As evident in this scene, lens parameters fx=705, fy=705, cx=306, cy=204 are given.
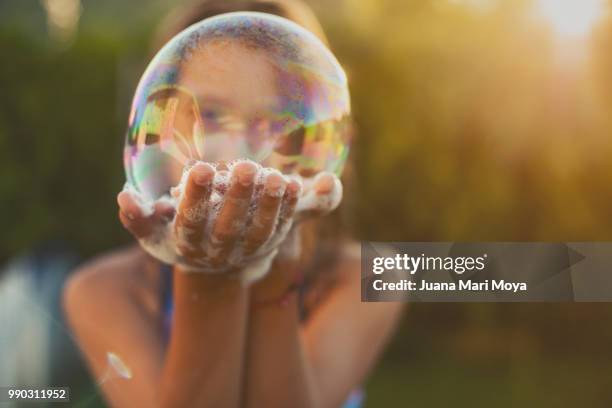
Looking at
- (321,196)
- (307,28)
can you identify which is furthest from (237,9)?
(321,196)

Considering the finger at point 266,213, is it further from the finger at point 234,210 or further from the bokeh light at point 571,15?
the bokeh light at point 571,15

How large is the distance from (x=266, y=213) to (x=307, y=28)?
538 millimetres

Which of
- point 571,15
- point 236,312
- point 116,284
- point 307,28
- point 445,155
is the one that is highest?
point 571,15

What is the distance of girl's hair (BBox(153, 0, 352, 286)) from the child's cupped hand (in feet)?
1.19

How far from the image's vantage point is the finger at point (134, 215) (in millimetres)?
769

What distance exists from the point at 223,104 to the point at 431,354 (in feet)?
8.55

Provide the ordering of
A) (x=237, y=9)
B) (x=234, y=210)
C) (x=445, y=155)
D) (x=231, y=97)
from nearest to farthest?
(x=234, y=210) → (x=231, y=97) → (x=237, y=9) → (x=445, y=155)

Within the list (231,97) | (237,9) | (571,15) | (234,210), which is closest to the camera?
(234,210)

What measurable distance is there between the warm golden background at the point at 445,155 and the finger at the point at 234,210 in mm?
2318

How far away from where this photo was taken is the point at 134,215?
771 millimetres

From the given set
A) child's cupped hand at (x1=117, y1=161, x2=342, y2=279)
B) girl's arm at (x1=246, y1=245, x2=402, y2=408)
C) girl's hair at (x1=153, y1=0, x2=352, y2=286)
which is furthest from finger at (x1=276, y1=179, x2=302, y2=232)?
girl's hair at (x1=153, y1=0, x2=352, y2=286)

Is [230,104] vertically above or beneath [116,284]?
above

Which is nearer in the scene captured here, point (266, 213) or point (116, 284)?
point (266, 213)

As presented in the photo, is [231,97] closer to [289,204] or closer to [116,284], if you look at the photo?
[289,204]
